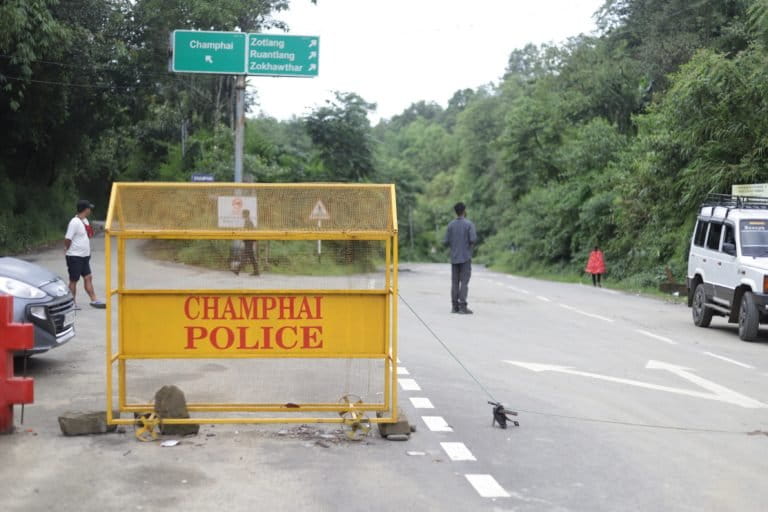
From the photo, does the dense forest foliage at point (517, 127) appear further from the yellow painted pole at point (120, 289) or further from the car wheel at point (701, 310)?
the yellow painted pole at point (120, 289)

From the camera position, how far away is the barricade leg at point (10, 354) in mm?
7273

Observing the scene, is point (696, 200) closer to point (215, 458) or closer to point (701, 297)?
point (701, 297)

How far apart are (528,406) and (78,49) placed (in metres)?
25.4

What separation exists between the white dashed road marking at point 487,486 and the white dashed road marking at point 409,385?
346 cm

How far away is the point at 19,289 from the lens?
9.69 m

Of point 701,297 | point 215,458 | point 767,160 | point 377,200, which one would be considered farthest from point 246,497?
point 767,160

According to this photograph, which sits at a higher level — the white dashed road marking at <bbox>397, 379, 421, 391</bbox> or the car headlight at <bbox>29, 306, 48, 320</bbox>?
the car headlight at <bbox>29, 306, 48, 320</bbox>

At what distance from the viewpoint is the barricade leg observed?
7273mm

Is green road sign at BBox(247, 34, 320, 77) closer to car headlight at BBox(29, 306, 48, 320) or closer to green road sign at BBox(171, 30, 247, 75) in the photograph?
green road sign at BBox(171, 30, 247, 75)

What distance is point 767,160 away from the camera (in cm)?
2562

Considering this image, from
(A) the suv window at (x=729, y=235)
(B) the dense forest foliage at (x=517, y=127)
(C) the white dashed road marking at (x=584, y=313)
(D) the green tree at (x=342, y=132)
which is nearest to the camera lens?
(A) the suv window at (x=729, y=235)

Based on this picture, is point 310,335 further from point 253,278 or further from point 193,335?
point 193,335

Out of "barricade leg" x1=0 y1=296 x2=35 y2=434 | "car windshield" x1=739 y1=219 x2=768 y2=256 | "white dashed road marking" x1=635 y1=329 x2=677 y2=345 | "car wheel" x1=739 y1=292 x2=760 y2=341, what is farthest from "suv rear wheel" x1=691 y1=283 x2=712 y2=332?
"barricade leg" x1=0 y1=296 x2=35 y2=434

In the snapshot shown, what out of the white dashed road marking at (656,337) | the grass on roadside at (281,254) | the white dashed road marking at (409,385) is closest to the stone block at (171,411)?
the grass on roadside at (281,254)
